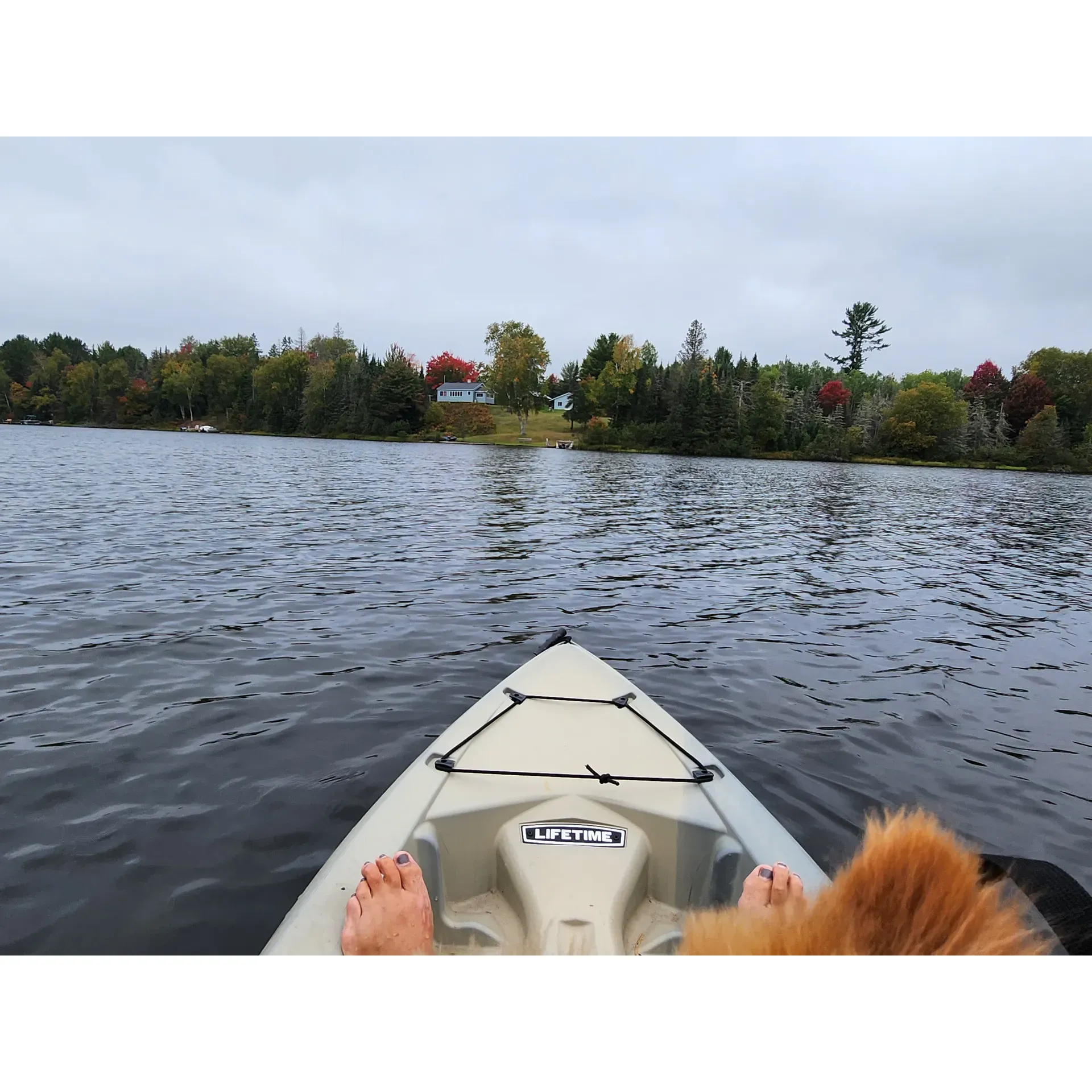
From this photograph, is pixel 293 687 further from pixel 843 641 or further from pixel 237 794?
pixel 843 641

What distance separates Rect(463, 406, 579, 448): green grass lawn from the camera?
73.2m

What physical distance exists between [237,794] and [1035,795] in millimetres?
5247

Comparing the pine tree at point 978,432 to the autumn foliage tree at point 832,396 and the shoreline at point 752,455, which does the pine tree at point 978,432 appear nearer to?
the shoreline at point 752,455

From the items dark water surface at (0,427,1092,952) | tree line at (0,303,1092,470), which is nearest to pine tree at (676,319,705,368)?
tree line at (0,303,1092,470)

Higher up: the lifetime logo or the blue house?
the blue house

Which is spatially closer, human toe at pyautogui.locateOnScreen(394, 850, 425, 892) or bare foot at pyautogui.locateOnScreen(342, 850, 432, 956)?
bare foot at pyautogui.locateOnScreen(342, 850, 432, 956)

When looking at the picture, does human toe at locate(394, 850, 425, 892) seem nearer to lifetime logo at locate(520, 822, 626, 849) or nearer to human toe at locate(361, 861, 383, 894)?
human toe at locate(361, 861, 383, 894)

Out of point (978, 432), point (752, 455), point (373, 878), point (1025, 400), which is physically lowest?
point (373, 878)

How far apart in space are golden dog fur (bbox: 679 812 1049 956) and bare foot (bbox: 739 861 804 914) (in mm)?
1116

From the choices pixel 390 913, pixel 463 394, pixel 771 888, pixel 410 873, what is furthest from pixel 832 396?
pixel 390 913

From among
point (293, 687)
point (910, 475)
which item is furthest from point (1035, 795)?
point (910, 475)

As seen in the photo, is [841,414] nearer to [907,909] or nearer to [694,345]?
[694,345]

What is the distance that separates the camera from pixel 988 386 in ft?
240

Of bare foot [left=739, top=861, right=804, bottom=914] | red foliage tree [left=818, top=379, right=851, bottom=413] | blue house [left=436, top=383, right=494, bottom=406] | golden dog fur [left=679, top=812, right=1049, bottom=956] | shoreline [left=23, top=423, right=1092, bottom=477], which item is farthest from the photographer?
blue house [left=436, top=383, right=494, bottom=406]
